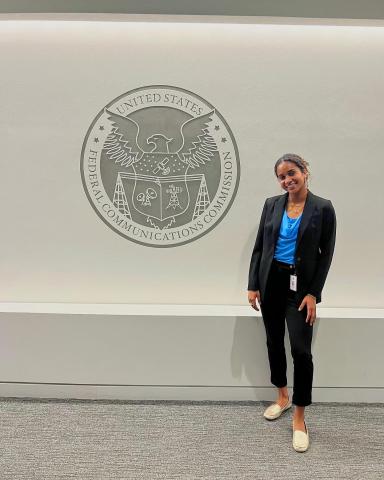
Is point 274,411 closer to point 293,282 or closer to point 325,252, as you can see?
point 293,282

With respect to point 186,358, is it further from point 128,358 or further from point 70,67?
point 70,67

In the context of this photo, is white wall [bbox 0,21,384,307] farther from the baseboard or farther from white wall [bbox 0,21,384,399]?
the baseboard

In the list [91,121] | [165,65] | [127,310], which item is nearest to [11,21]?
[91,121]

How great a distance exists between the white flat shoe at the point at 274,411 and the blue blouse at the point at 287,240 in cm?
98

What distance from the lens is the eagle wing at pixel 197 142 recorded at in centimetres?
264

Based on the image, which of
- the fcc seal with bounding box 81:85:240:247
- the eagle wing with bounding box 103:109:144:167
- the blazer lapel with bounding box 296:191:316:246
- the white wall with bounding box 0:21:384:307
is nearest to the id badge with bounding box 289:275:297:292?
the blazer lapel with bounding box 296:191:316:246

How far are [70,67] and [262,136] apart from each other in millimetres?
1450

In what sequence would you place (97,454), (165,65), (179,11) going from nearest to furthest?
(97,454)
(179,11)
(165,65)

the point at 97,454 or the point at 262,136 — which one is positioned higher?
the point at 262,136

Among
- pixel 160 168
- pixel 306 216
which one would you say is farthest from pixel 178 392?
pixel 160 168

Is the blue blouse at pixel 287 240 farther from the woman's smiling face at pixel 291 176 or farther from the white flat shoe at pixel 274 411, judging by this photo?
the white flat shoe at pixel 274 411

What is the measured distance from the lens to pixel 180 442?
212 centimetres

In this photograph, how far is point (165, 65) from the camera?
260 centimetres

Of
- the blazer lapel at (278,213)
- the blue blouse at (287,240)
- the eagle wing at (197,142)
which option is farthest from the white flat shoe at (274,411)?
the eagle wing at (197,142)
